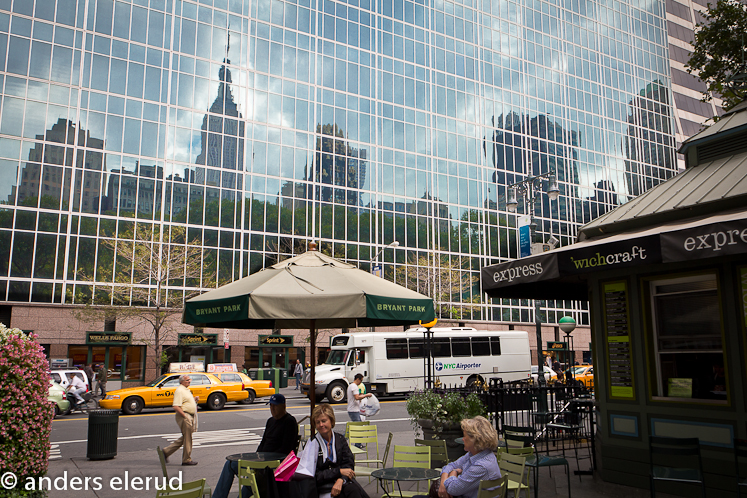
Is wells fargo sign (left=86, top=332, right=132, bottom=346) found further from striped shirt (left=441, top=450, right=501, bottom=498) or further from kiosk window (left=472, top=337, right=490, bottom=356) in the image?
striped shirt (left=441, top=450, right=501, bottom=498)

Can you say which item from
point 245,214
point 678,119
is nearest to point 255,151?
point 245,214

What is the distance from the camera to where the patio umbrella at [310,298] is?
611cm

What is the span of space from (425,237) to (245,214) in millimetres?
15379

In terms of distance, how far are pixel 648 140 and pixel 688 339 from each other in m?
62.1

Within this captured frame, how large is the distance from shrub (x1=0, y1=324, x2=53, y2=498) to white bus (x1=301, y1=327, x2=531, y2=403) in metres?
18.5

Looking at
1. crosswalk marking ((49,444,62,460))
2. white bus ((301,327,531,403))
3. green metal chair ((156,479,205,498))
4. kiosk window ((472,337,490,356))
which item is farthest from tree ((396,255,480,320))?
green metal chair ((156,479,205,498))

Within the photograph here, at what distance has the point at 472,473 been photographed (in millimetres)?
5660

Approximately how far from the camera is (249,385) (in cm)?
2419

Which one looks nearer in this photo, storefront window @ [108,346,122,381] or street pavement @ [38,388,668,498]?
street pavement @ [38,388,668,498]

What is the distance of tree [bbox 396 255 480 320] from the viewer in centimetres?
4528

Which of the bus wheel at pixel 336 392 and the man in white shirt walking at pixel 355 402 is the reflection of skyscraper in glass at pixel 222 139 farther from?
the man in white shirt walking at pixel 355 402

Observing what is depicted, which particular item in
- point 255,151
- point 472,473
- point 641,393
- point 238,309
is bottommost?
point 472,473

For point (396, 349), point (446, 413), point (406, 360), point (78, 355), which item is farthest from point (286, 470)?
point (78, 355)

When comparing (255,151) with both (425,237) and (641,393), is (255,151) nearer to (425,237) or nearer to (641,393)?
(425,237)
